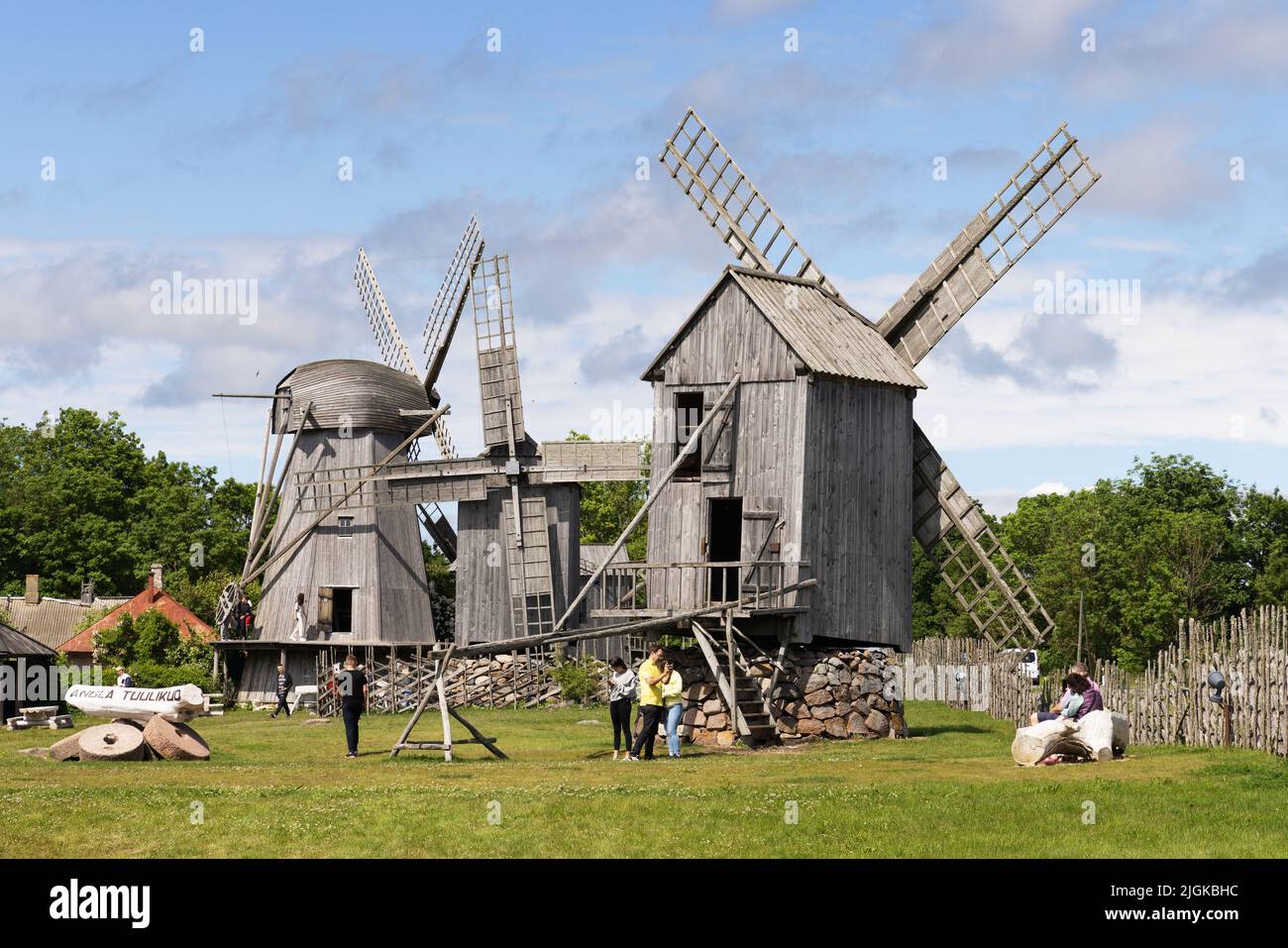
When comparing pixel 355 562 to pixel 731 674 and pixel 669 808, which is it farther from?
pixel 669 808

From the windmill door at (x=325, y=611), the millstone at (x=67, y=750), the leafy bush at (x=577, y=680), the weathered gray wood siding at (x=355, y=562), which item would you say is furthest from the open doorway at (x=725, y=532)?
the windmill door at (x=325, y=611)

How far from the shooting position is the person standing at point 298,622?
5081 cm

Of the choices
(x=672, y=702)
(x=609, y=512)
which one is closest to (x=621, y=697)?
(x=672, y=702)

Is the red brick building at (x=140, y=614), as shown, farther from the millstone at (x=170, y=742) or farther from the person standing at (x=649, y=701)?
the person standing at (x=649, y=701)

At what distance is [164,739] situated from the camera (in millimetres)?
28062

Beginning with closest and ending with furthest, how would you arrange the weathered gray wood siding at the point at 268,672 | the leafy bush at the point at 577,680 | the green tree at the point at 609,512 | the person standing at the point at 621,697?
the person standing at the point at 621,697 → the leafy bush at the point at 577,680 → the weathered gray wood siding at the point at 268,672 → the green tree at the point at 609,512

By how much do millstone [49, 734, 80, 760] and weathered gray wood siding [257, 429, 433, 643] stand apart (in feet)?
73.6

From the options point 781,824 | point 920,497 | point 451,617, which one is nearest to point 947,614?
point 451,617

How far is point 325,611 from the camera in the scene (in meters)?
51.2

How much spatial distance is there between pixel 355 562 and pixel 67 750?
23.3m

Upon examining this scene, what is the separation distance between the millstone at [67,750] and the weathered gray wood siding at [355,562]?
883 inches

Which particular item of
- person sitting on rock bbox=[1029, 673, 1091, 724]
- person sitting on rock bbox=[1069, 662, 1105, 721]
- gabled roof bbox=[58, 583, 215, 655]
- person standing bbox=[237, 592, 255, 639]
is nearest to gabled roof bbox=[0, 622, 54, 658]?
person standing bbox=[237, 592, 255, 639]
